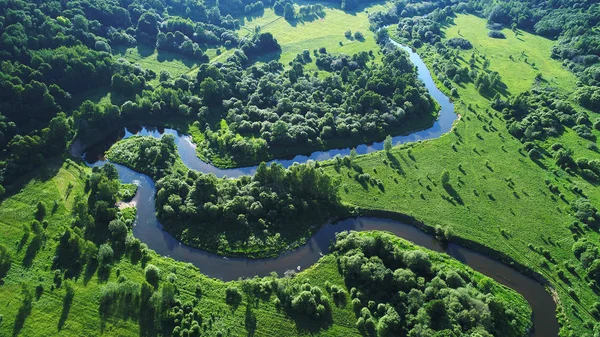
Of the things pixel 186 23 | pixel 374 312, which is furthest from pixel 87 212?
pixel 186 23

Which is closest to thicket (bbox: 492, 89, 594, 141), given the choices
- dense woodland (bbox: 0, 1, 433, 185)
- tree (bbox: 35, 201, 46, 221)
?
dense woodland (bbox: 0, 1, 433, 185)

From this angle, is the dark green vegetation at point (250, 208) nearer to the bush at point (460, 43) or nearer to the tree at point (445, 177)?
the tree at point (445, 177)

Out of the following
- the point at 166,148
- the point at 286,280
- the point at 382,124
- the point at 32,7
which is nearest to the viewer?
the point at 286,280

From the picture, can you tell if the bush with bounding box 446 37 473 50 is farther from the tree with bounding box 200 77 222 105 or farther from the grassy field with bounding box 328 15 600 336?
the tree with bounding box 200 77 222 105

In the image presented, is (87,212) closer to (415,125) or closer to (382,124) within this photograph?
(382,124)

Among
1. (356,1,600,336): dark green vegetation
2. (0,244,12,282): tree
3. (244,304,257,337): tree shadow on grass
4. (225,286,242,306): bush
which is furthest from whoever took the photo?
(356,1,600,336): dark green vegetation

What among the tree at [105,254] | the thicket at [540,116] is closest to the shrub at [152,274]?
the tree at [105,254]
